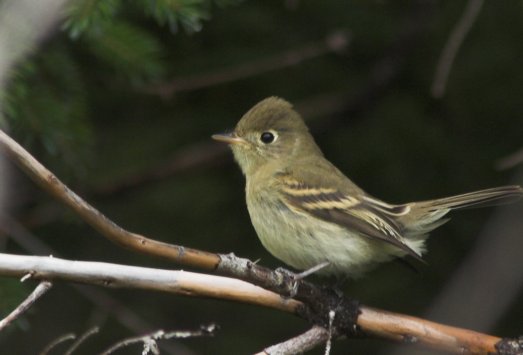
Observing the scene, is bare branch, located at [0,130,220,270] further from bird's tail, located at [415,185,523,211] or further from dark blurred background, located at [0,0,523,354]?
dark blurred background, located at [0,0,523,354]

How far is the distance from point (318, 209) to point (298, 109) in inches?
53.2

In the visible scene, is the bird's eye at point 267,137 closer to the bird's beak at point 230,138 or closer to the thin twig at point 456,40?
the bird's beak at point 230,138

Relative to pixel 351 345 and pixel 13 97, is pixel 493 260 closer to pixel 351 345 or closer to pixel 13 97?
pixel 351 345

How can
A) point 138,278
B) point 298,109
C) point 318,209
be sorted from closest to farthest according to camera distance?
point 138,278 < point 318,209 < point 298,109

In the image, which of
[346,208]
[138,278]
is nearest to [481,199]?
[346,208]

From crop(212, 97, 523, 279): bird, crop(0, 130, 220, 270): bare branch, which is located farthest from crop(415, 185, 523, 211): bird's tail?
crop(0, 130, 220, 270): bare branch

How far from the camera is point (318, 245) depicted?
435 centimetres

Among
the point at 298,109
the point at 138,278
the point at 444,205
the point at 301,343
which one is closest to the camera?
the point at 138,278

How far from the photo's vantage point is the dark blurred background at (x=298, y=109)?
5.23 meters

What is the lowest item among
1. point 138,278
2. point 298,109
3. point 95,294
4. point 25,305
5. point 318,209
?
point 25,305

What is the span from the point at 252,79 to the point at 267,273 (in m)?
2.61

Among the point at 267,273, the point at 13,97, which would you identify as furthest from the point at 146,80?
the point at 267,273

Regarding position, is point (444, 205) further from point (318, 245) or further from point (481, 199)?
point (318, 245)

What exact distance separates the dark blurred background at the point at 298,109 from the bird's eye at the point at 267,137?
1.35ft
